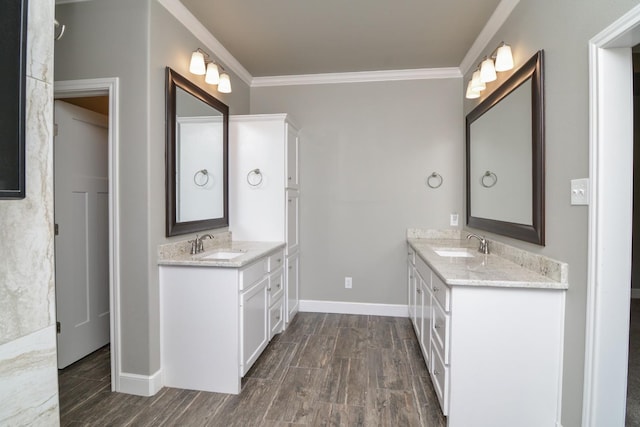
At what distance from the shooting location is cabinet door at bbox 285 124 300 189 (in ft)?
10.3

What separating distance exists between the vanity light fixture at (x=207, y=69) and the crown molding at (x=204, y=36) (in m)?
0.10

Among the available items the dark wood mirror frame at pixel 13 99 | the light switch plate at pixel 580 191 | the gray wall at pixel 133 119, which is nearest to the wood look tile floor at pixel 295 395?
the gray wall at pixel 133 119

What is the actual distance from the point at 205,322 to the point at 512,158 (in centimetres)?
230

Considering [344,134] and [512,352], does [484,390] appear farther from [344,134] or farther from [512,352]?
[344,134]

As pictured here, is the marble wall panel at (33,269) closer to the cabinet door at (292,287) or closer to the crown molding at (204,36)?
the crown molding at (204,36)

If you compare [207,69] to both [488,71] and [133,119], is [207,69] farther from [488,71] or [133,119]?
[488,71]

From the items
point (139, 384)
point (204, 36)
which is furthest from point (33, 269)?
point (204, 36)

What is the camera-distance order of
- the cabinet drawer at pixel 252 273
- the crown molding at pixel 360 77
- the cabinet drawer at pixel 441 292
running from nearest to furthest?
1. the cabinet drawer at pixel 441 292
2. the cabinet drawer at pixel 252 273
3. the crown molding at pixel 360 77

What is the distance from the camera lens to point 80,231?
2557 mm

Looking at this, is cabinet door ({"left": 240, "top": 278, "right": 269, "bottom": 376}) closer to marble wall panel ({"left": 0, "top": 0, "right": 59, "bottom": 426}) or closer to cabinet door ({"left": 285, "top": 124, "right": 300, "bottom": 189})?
cabinet door ({"left": 285, "top": 124, "right": 300, "bottom": 189})

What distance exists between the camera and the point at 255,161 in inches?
122

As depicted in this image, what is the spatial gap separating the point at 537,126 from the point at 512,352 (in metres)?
1.23

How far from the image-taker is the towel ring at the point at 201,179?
2.58 metres

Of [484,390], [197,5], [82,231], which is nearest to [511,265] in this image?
[484,390]
